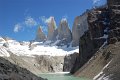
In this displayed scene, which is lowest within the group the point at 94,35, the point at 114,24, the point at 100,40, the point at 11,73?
the point at 11,73

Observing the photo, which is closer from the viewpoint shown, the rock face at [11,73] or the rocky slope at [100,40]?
the rock face at [11,73]

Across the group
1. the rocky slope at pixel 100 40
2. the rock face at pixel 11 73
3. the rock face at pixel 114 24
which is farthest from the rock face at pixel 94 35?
the rock face at pixel 11 73

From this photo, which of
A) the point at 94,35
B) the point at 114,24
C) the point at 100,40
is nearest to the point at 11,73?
the point at 114,24

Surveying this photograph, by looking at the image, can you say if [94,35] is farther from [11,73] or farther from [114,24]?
[11,73]

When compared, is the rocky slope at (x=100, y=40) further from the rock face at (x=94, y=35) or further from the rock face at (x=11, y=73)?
the rock face at (x=11, y=73)

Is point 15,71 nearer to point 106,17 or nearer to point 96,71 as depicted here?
point 96,71

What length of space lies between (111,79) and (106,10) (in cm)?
6393

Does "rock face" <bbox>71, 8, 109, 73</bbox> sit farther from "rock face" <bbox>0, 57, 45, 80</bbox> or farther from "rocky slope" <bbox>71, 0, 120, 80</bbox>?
"rock face" <bbox>0, 57, 45, 80</bbox>

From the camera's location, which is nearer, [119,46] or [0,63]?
[0,63]

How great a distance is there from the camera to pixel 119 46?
7981 cm

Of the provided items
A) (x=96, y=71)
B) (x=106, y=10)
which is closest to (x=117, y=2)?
(x=106, y=10)

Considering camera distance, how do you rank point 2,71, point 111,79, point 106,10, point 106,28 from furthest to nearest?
point 106,10 → point 106,28 → point 111,79 → point 2,71

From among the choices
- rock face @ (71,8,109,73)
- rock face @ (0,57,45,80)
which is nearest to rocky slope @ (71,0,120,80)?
rock face @ (71,8,109,73)

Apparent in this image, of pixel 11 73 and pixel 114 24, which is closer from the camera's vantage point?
pixel 11 73
